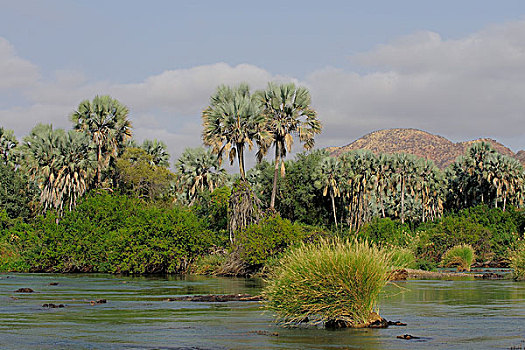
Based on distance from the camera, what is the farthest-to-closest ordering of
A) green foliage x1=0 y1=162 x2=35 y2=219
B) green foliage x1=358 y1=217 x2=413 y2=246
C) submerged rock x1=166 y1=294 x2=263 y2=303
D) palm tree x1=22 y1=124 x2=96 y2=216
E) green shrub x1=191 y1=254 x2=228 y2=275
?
green foliage x1=0 y1=162 x2=35 y2=219
palm tree x1=22 y1=124 x2=96 y2=216
green foliage x1=358 y1=217 x2=413 y2=246
green shrub x1=191 y1=254 x2=228 y2=275
submerged rock x1=166 y1=294 x2=263 y2=303

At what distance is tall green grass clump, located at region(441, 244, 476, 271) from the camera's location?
145ft

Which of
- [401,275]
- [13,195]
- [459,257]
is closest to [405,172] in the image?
[459,257]

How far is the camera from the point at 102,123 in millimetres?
62062

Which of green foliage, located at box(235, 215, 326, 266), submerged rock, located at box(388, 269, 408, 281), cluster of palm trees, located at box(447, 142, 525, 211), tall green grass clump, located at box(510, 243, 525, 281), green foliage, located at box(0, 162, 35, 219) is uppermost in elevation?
cluster of palm trees, located at box(447, 142, 525, 211)

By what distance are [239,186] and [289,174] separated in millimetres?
25206

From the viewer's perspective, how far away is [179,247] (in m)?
41.5

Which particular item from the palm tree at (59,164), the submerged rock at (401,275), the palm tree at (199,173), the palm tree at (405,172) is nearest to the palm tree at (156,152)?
the palm tree at (199,173)

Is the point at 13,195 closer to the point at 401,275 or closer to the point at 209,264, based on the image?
the point at 209,264

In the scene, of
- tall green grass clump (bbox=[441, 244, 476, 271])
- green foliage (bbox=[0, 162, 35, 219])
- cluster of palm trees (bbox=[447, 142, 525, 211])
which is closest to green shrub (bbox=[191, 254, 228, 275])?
tall green grass clump (bbox=[441, 244, 476, 271])

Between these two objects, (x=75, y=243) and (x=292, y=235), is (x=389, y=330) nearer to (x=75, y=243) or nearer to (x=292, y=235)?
(x=292, y=235)

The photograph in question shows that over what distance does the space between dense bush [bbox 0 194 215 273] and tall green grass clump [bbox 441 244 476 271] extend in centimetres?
1605

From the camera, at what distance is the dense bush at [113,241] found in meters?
41.3

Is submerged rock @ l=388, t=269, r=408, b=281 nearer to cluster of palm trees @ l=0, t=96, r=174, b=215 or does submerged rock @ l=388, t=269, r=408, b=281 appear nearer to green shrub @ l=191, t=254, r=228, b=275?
green shrub @ l=191, t=254, r=228, b=275

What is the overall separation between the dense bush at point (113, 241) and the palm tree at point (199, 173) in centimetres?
2691
